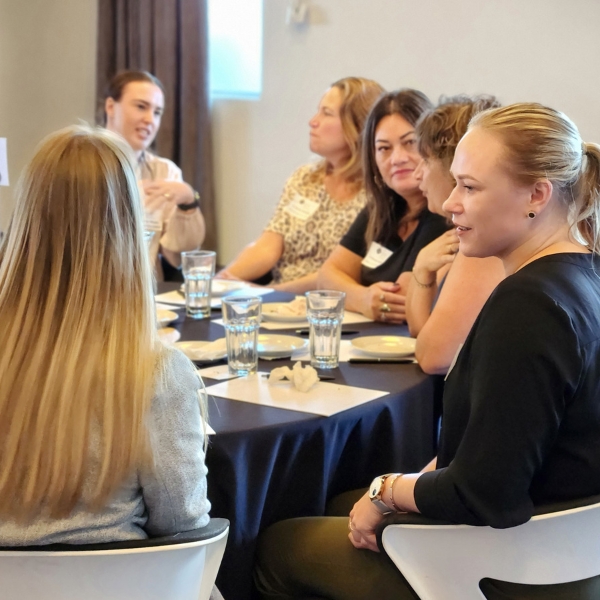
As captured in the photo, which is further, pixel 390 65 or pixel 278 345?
pixel 390 65

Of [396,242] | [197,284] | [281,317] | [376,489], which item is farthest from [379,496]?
[396,242]

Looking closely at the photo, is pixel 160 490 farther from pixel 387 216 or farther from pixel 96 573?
pixel 387 216

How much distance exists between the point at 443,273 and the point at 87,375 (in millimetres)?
1206

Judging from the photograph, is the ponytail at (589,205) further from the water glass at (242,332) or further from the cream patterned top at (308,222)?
the cream patterned top at (308,222)

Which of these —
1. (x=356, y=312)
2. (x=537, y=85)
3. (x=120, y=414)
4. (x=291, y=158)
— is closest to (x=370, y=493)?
(x=120, y=414)

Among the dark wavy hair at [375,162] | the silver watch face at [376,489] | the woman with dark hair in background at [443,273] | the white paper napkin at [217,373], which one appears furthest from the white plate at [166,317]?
the silver watch face at [376,489]

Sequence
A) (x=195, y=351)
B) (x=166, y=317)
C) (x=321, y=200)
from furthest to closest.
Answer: (x=321, y=200) → (x=166, y=317) → (x=195, y=351)

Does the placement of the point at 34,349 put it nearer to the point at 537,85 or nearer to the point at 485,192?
the point at 485,192

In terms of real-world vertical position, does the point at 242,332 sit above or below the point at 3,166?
below

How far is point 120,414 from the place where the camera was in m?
1.05

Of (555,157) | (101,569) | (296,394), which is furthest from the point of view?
(296,394)

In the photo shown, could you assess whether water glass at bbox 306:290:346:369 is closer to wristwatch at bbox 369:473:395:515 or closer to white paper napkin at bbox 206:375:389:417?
white paper napkin at bbox 206:375:389:417

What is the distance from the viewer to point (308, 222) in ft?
11.4

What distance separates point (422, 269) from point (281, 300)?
2.11 ft
